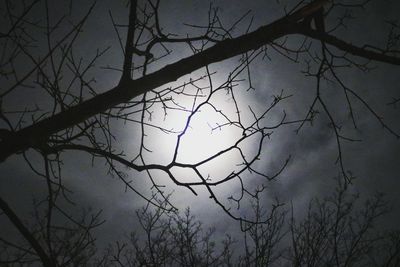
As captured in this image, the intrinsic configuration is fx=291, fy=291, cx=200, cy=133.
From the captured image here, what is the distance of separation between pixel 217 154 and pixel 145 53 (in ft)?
4.49

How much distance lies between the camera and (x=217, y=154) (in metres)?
2.12

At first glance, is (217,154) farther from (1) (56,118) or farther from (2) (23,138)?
(2) (23,138)

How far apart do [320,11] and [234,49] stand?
0.85 meters

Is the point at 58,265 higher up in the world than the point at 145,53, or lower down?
lower down

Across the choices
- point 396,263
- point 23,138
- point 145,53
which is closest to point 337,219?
point 396,263

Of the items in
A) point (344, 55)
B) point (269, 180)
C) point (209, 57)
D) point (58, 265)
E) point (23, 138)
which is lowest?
point (58, 265)

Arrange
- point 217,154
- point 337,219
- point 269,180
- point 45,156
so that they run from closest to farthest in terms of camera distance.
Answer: point 217,154 → point 269,180 → point 45,156 → point 337,219

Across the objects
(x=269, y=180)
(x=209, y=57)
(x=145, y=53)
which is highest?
(x=145, y=53)

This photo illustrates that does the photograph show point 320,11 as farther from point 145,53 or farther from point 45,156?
point 45,156

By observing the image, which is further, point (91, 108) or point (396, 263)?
point (396, 263)

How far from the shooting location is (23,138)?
7.16 ft

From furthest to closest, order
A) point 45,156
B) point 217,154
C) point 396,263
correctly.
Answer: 1. point 396,263
2. point 45,156
3. point 217,154

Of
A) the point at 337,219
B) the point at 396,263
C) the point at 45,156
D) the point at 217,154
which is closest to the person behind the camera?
the point at 217,154

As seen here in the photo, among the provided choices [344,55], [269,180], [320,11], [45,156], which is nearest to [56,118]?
[45,156]
